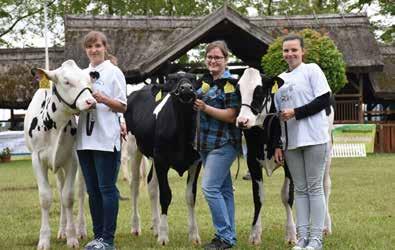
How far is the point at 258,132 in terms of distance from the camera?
7.61 metres

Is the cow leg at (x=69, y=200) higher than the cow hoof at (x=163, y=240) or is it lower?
higher

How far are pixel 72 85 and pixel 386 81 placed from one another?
990 inches

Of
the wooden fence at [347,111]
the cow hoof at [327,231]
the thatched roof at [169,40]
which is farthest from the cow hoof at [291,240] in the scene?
the wooden fence at [347,111]

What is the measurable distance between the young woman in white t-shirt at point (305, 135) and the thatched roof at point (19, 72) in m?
24.7

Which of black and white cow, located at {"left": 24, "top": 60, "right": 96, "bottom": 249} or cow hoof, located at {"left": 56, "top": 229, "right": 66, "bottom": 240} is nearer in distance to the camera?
black and white cow, located at {"left": 24, "top": 60, "right": 96, "bottom": 249}

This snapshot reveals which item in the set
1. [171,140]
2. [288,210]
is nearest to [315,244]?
[288,210]

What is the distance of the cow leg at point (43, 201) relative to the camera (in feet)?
24.0

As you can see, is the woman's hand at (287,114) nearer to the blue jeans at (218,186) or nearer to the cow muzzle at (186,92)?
the blue jeans at (218,186)

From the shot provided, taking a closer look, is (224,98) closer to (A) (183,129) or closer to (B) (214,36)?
(A) (183,129)

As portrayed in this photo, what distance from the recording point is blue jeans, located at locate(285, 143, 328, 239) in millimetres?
6659

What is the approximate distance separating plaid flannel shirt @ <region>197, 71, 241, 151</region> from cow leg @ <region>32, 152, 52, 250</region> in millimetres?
1817

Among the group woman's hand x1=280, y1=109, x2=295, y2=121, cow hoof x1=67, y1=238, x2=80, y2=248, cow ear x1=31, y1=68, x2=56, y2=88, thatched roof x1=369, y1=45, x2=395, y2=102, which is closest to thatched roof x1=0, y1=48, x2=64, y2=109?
thatched roof x1=369, y1=45, x2=395, y2=102

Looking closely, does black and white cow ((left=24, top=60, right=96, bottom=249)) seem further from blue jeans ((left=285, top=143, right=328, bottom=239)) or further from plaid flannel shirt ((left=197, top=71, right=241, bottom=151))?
blue jeans ((left=285, top=143, right=328, bottom=239))

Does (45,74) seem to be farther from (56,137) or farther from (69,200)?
(69,200)
